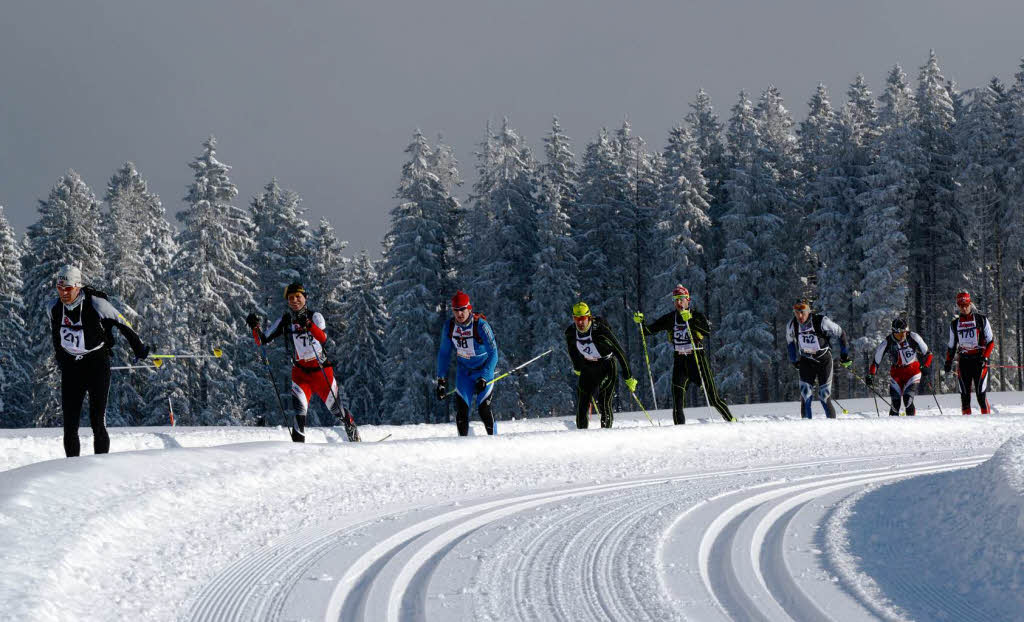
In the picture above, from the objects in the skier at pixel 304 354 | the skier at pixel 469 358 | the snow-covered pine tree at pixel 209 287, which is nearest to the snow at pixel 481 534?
the skier at pixel 469 358

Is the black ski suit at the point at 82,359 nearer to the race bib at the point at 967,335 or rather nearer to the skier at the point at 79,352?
the skier at the point at 79,352

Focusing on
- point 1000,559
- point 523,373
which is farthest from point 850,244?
point 1000,559

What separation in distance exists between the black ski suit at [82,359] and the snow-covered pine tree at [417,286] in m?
31.5

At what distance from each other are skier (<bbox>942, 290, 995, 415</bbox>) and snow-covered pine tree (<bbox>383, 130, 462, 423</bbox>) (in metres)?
27.4

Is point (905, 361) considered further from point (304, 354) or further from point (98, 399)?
point (98, 399)

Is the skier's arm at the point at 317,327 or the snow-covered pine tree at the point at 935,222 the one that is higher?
the snow-covered pine tree at the point at 935,222

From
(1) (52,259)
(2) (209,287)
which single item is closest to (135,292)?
(1) (52,259)

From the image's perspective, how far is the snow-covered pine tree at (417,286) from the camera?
40.6 m

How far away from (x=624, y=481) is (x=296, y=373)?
183 inches

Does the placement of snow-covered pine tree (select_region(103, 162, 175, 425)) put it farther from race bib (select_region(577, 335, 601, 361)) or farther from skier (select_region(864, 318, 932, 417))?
skier (select_region(864, 318, 932, 417))

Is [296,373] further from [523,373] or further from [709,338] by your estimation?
[709,338]

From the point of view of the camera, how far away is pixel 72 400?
8.16 metres

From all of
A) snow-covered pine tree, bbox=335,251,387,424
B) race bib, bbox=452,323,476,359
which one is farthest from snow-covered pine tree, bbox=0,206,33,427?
race bib, bbox=452,323,476,359

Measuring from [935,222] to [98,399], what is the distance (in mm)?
41126
